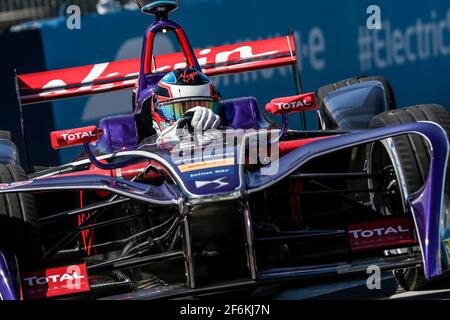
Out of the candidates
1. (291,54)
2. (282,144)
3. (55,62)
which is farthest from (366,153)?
(55,62)

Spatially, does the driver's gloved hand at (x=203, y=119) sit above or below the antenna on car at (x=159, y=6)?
below

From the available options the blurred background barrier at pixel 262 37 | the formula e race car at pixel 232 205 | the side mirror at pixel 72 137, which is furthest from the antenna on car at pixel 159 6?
the blurred background barrier at pixel 262 37

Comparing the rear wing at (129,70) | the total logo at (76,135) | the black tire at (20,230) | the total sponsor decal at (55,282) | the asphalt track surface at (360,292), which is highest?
the rear wing at (129,70)

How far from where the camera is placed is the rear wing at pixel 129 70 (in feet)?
26.0

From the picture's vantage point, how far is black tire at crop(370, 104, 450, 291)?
5219mm

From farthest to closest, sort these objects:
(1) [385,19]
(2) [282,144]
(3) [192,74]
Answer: (1) [385,19]
(3) [192,74]
(2) [282,144]

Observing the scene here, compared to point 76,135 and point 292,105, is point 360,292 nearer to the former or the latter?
point 292,105

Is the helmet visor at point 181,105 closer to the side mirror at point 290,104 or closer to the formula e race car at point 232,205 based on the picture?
the formula e race car at point 232,205

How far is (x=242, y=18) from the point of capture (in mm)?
11195

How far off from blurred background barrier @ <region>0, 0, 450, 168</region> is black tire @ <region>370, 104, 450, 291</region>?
5466 mm

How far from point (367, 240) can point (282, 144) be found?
1.12 m

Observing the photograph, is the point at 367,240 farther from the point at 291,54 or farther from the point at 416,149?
the point at 291,54

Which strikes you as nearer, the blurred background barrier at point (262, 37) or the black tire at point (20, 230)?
the black tire at point (20, 230)

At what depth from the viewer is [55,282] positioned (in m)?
5.05
